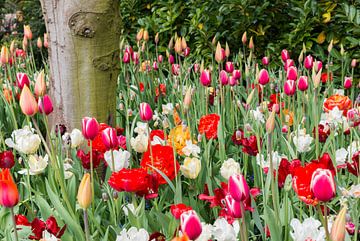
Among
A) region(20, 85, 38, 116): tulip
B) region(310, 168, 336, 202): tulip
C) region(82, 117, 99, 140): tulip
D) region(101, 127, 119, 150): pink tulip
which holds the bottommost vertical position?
region(101, 127, 119, 150): pink tulip

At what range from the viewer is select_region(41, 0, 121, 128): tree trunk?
223 centimetres

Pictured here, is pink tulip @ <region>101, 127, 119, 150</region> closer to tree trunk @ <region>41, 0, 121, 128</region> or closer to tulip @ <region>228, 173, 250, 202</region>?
tulip @ <region>228, 173, 250, 202</region>

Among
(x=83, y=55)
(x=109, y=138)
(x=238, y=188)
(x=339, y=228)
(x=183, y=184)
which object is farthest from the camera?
(x=83, y=55)

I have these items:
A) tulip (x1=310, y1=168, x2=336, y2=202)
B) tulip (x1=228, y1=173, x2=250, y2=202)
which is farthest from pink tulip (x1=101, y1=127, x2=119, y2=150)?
tulip (x1=310, y1=168, x2=336, y2=202)

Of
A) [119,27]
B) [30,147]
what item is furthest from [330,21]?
[30,147]

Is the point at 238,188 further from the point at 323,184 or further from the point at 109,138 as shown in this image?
the point at 109,138

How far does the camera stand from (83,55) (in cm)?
227

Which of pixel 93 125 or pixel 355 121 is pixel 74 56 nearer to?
pixel 93 125

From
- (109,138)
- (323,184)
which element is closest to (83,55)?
(109,138)

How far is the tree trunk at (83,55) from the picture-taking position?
223cm

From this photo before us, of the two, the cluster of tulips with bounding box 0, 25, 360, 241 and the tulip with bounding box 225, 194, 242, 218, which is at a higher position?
the tulip with bounding box 225, 194, 242, 218

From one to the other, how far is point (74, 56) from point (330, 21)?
2279mm

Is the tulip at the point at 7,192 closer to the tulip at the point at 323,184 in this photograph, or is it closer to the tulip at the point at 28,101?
the tulip at the point at 28,101

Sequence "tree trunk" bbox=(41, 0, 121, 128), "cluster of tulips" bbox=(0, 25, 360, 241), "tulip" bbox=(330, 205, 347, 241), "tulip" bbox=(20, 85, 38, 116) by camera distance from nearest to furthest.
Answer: "tulip" bbox=(330, 205, 347, 241) < "cluster of tulips" bbox=(0, 25, 360, 241) < "tulip" bbox=(20, 85, 38, 116) < "tree trunk" bbox=(41, 0, 121, 128)
